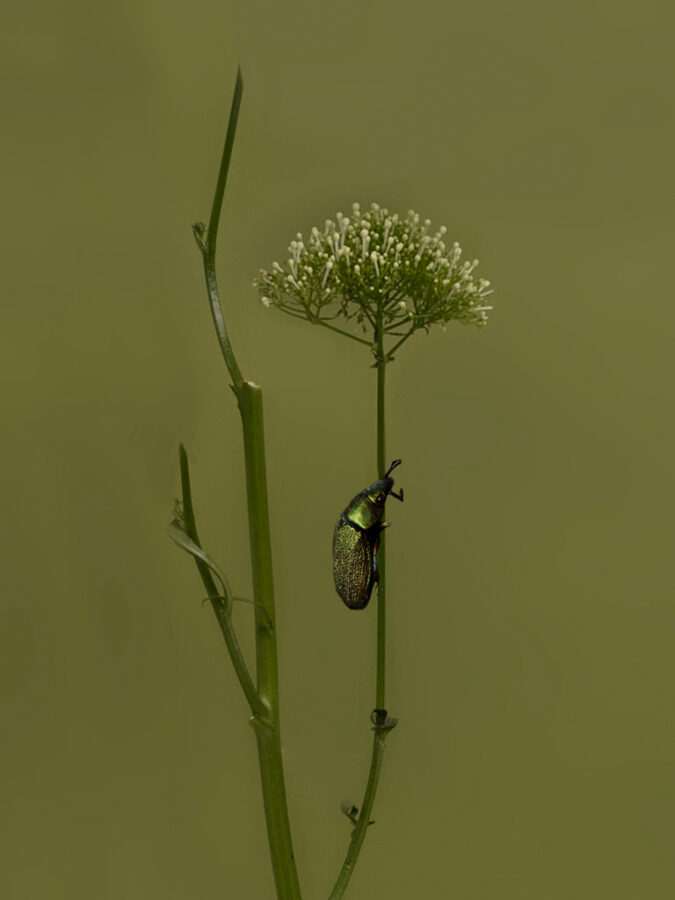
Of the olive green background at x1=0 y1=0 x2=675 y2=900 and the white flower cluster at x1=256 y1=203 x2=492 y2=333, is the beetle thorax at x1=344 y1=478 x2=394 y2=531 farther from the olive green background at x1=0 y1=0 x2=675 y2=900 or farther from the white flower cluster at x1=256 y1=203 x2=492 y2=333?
the olive green background at x1=0 y1=0 x2=675 y2=900

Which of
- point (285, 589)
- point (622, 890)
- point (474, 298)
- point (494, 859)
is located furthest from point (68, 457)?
point (622, 890)

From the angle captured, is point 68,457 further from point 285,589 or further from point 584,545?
point 584,545

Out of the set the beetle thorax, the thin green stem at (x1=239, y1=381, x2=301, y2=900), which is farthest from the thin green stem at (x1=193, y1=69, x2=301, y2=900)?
the beetle thorax

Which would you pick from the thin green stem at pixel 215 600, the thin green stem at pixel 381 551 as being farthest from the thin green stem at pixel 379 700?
the thin green stem at pixel 215 600

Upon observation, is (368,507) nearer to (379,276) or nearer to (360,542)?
(360,542)

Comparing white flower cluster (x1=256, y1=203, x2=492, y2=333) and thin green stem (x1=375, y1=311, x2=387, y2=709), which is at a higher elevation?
white flower cluster (x1=256, y1=203, x2=492, y2=333)

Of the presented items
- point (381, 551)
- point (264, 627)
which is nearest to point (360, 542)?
point (381, 551)
